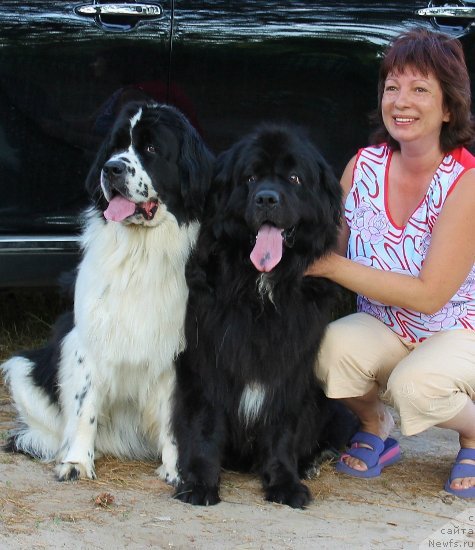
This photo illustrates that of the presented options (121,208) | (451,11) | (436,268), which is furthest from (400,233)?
(451,11)

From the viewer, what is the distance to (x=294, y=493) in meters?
3.60

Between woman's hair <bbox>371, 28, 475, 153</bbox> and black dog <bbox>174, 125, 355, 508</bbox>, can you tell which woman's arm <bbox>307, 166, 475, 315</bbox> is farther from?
woman's hair <bbox>371, 28, 475, 153</bbox>

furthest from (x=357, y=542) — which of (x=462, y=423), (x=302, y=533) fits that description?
(x=462, y=423)

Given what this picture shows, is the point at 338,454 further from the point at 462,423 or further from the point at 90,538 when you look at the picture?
the point at 90,538

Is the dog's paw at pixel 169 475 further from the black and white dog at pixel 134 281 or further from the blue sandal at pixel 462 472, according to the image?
the blue sandal at pixel 462 472

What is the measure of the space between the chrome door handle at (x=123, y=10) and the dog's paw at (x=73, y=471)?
1905mm

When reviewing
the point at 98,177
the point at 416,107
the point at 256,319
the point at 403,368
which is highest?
the point at 416,107

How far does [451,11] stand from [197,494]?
2.58m

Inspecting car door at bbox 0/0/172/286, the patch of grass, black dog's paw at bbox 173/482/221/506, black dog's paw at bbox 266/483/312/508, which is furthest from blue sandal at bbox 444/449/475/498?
the patch of grass

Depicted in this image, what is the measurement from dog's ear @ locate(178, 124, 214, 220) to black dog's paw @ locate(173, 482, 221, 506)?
3.29ft

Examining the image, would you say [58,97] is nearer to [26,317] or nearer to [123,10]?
[123,10]

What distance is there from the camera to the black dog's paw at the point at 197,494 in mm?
3553

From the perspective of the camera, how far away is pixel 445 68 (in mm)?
3732

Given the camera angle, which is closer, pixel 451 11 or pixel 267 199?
pixel 267 199
